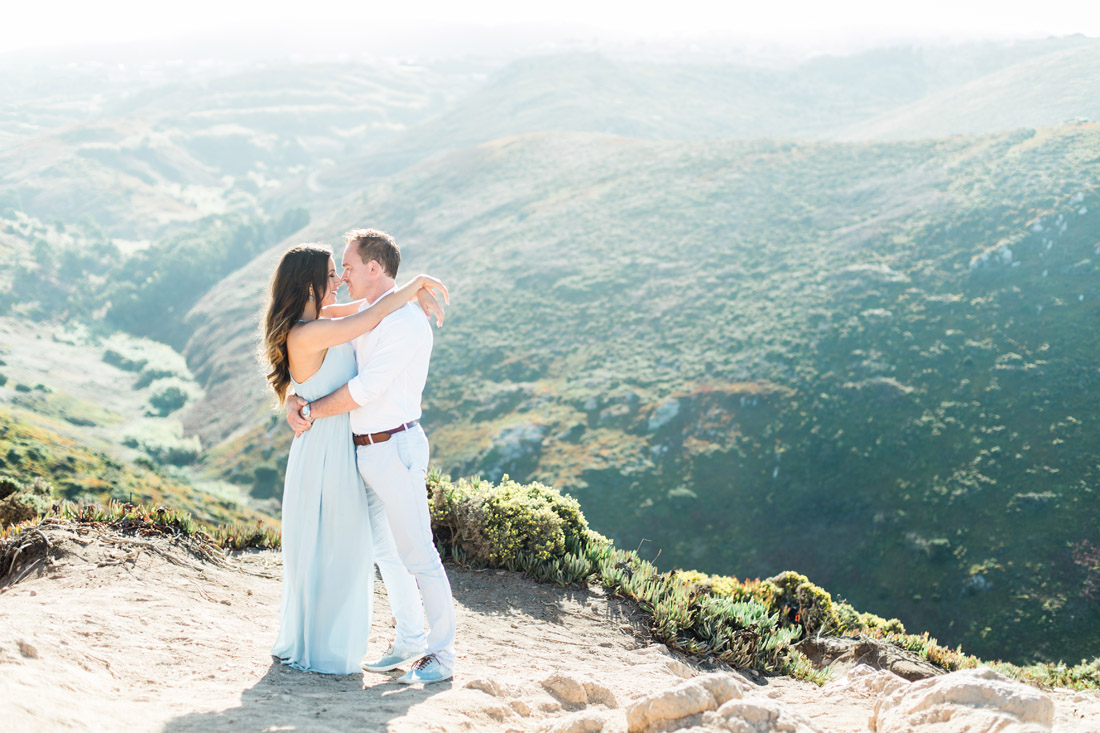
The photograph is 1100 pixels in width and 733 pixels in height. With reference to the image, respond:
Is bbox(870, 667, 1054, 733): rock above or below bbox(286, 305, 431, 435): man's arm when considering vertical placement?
below

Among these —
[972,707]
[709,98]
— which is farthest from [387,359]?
[709,98]

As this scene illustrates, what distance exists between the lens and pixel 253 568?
759 centimetres

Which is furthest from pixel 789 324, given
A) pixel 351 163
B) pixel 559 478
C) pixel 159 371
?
pixel 351 163

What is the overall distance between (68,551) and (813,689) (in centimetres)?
608

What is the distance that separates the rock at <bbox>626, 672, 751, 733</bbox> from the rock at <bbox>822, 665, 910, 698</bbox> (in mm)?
1486

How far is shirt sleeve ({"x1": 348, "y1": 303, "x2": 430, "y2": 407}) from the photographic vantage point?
14.2 feet

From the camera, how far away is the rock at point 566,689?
4641 millimetres

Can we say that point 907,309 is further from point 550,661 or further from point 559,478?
point 550,661

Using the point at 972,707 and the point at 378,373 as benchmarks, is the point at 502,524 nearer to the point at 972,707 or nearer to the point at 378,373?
the point at 378,373

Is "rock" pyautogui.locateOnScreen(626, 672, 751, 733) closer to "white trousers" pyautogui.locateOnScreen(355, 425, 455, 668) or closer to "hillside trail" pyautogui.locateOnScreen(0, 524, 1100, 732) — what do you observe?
"hillside trail" pyautogui.locateOnScreen(0, 524, 1100, 732)

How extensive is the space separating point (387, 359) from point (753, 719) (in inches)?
103

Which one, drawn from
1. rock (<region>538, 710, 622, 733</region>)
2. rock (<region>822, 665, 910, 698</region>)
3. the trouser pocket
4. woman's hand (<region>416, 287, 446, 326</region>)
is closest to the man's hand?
the trouser pocket

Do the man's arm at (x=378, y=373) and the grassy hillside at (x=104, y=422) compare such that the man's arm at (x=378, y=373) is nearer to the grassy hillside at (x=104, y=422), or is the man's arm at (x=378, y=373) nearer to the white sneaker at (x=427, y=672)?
the white sneaker at (x=427, y=672)

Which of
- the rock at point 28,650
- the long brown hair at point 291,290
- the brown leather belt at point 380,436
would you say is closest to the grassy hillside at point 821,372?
the brown leather belt at point 380,436
